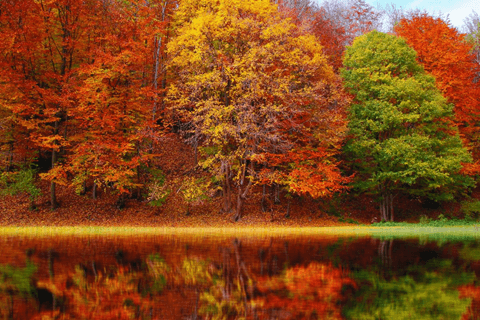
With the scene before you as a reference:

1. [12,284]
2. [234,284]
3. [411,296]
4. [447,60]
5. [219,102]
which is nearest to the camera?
[411,296]

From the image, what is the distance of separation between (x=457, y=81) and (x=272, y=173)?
752 inches

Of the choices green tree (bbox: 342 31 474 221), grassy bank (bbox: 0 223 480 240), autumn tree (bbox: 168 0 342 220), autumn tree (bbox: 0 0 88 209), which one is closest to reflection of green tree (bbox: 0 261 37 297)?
grassy bank (bbox: 0 223 480 240)

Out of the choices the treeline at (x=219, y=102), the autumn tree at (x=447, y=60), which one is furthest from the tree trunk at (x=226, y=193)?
the autumn tree at (x=447, y=60)

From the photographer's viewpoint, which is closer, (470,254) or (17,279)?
(17,279)

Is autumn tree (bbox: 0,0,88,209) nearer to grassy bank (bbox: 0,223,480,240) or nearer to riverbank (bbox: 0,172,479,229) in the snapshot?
riverbank (bbox: 0,172,479,229)

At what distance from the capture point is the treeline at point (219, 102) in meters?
28.2

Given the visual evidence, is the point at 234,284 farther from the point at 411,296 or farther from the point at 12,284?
the point at 12,284

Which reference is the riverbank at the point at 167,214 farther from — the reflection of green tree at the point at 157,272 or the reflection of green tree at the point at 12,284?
the reflection of green tree at the point at 12,284

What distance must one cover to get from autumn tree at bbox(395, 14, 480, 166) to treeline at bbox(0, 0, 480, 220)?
407cm

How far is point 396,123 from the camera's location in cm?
3234

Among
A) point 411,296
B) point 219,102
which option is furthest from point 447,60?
point 411,296

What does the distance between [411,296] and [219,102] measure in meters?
21.8

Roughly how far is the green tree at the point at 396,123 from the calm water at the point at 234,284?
1861cm

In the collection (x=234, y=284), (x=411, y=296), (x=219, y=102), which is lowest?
(x=411, y=296)
